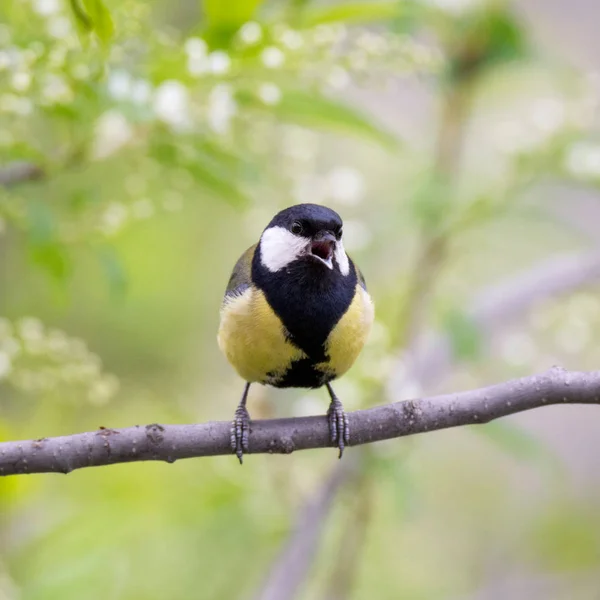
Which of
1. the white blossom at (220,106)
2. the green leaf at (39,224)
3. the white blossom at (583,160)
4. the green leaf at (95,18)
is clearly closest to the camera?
the green leaf at (95,18)

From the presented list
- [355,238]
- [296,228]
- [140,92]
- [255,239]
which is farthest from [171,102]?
[255,239]

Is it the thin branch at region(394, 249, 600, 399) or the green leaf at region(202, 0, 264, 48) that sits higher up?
the green leaf at region(202, 0, 264, 48)

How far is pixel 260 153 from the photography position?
53.4 inches

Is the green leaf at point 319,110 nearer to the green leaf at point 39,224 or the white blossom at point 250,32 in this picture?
the white blossom at point 250,32

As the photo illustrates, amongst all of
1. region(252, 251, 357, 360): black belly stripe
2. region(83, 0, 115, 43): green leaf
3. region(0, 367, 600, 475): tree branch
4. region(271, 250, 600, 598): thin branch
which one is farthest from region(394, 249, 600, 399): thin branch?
region(83, 0, 115, 43): green leaf

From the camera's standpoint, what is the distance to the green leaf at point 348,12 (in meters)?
1.02

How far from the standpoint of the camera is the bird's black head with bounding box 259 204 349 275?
1.16m

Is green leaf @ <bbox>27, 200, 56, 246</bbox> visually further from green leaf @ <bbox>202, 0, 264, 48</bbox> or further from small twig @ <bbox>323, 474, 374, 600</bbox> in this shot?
small twig @ <bbox>323, 474, 374, 600</bbox>

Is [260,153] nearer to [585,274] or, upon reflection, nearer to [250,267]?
[250,267]

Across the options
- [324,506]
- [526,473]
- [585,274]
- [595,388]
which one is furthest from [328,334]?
[526,473]

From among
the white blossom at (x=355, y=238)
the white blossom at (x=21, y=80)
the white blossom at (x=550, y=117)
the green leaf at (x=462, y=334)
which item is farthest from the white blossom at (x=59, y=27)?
the white blossom at (x=550, y=117)

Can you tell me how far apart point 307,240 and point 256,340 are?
0.16 metres

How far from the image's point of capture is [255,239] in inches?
68.2

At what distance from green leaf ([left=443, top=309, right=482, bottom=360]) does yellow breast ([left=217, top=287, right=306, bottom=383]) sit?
1.09 ft
